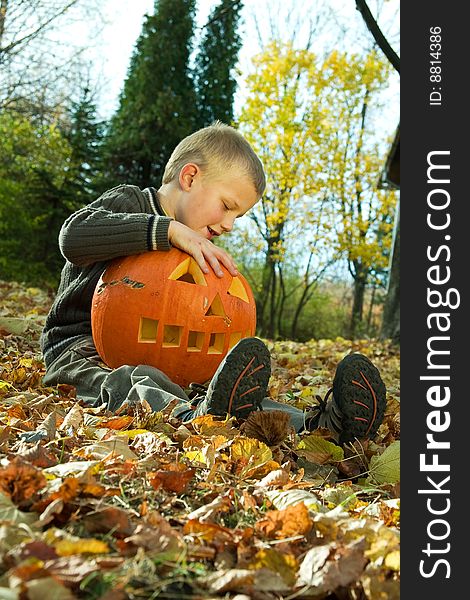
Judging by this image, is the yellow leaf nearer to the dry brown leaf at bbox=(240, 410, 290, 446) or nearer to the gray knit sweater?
the dry brown leaf at bbox=(240, 410, 290, 446)

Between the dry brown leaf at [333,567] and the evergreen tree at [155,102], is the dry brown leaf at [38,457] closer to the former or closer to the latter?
the dry brown leaf at [333,567]

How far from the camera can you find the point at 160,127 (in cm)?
1753

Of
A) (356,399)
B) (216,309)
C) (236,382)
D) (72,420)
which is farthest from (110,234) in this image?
(356,399)

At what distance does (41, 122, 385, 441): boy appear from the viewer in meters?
2.31

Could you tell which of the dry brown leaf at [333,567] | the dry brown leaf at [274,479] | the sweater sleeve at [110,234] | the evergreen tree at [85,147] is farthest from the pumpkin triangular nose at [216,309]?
the evergreen tree at [85,147]

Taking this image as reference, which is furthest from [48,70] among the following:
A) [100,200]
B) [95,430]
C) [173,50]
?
Result: [95,430]

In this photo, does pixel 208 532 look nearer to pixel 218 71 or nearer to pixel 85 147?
pixel 85 147

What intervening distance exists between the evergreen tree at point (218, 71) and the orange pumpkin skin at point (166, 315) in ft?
51.8

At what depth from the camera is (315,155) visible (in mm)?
16969

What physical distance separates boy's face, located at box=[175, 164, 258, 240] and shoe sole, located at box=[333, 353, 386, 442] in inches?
50.8

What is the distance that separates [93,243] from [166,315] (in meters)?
0.48

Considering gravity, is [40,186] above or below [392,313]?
above

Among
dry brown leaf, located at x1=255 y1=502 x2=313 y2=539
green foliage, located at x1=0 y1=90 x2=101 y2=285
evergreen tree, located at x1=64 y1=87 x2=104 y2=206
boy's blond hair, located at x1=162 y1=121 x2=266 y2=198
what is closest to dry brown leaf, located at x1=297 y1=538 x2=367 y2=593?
dry brown leaf, located at x1=255 y1=502 x2=313 y2=539

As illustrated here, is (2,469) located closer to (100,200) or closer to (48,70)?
(100,200)
